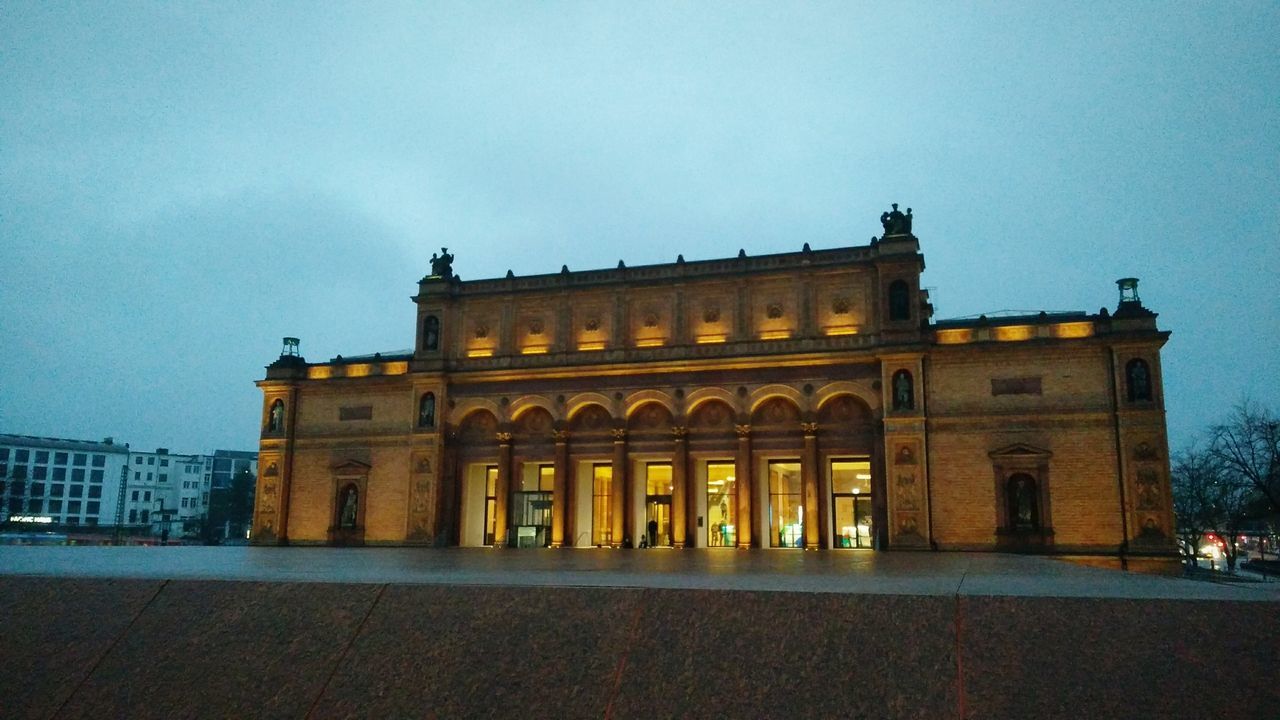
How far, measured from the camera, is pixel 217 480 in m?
138

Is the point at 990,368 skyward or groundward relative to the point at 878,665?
skyward

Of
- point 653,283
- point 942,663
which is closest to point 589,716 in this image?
point 942,663

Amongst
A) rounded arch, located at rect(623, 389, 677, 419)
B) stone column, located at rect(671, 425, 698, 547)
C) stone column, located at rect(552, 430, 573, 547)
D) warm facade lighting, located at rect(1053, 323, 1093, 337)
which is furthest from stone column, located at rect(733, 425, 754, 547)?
warm facade lighting, located at rect(1053, 323, 1093, 337)

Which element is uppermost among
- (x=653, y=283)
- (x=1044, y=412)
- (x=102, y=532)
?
(x=653, y=283)

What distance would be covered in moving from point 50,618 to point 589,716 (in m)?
4.24

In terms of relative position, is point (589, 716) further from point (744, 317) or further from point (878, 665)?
point (744, 317)

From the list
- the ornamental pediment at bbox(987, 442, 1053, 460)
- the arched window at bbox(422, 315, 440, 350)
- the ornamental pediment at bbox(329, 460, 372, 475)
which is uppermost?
Answer: the arched window at bbox(422, 315, 440, 350)

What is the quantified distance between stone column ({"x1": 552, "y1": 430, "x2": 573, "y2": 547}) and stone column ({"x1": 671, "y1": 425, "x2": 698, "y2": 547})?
213 inches

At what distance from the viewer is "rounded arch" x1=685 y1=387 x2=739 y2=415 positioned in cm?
4134

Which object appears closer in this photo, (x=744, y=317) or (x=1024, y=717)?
(x=1024, y=717)

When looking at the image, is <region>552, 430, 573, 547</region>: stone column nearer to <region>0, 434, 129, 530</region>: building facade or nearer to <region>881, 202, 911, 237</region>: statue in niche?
<region>881, 202, 911, 237</region>: statue in niche

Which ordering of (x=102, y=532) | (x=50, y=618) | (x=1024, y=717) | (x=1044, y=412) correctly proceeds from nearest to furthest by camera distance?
(x=1024, y=717) → (x=50, y=618) → (x=1044, y=412) → (x=102, y=532)

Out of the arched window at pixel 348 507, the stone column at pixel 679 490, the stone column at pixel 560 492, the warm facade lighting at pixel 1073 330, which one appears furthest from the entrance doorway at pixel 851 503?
the arched window at pixel 348 507

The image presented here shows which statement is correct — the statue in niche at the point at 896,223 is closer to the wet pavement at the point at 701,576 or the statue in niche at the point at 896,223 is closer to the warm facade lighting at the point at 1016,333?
the warm facade lighting at the point at 1016,333
